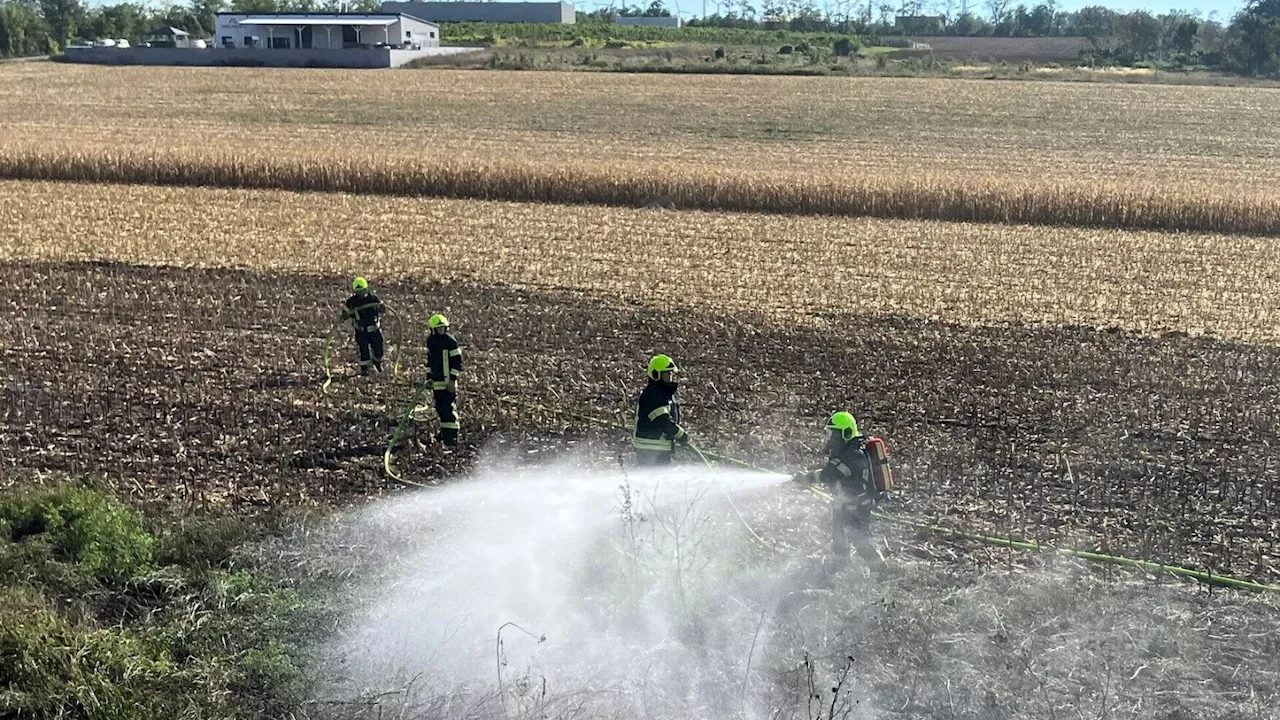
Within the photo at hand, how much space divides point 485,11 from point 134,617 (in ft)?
375

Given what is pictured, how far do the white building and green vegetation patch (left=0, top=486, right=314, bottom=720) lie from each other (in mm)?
71978

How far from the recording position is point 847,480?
7.75m

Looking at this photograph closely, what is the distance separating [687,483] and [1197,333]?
9.71 m

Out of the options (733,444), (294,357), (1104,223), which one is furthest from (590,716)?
(1104,223)

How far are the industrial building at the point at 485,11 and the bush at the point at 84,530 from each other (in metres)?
107

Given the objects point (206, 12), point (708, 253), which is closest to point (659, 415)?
point (708, 253)

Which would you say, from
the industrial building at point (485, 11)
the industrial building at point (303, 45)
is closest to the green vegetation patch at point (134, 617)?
the industrial building at point (303, 45)

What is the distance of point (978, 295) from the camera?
17.4 meters

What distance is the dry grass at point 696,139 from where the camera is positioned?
26250mm

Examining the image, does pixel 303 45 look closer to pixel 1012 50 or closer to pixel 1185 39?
pixel 1012 50

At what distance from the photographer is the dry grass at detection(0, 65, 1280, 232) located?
26250 mm

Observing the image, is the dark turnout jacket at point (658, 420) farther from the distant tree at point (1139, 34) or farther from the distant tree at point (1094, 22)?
the distant tree at point (1094, 22)

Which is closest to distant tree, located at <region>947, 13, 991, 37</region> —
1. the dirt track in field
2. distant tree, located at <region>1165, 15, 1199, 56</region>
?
distant tree, located at <region>1165, 15, 1199, 56</region>

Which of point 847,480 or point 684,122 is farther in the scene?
point 684,122
